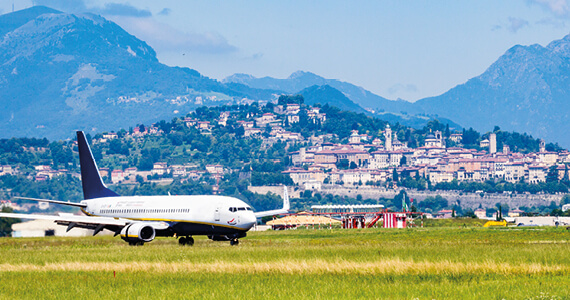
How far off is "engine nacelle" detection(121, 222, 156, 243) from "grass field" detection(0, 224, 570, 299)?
13402 millimetres

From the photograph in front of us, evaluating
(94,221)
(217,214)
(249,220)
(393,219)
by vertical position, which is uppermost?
(217,214)

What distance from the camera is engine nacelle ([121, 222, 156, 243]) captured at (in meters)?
77.6

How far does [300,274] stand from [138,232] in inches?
1290

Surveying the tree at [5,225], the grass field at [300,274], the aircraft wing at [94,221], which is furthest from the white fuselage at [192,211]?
the tree at [5,225]

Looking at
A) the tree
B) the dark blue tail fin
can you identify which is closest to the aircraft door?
the dark blue tail fin

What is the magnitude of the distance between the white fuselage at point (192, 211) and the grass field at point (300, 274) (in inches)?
481

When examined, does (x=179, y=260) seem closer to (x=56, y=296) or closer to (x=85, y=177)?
(x=56, y=296)

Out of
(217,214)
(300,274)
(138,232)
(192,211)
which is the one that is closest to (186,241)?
(192,211)

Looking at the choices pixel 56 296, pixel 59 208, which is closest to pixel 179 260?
pixel 56 296

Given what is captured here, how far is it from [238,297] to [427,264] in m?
13.9

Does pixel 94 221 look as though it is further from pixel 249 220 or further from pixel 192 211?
pixel 249 220

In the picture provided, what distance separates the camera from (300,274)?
46781 millimetres

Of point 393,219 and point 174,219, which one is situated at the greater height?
point 174,219

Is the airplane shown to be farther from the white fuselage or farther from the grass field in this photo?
the grass field
